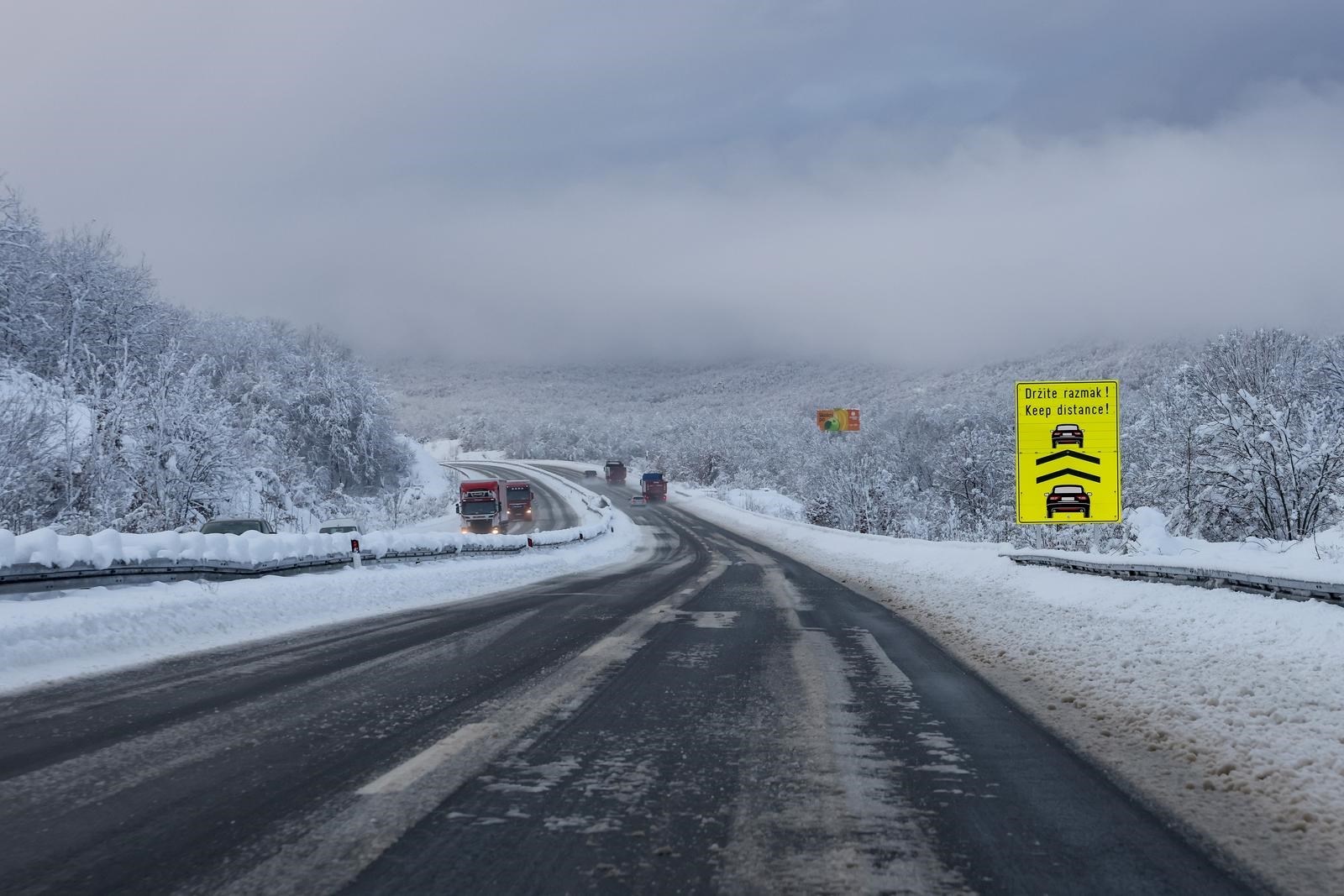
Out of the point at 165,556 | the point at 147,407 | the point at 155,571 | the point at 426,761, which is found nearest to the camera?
the point at 426,761

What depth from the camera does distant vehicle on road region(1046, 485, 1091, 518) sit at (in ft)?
59.3

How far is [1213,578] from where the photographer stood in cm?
980

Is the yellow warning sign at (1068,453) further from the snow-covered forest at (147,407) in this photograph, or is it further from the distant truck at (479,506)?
the distant truck at (479,506)

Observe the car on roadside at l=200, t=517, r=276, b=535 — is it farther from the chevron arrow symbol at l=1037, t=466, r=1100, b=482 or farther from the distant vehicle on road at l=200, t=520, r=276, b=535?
the chevron arrow symbol at l=1037, t=466, r=1100, b=482

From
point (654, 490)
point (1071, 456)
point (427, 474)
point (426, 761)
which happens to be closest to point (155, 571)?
point (426, 761)

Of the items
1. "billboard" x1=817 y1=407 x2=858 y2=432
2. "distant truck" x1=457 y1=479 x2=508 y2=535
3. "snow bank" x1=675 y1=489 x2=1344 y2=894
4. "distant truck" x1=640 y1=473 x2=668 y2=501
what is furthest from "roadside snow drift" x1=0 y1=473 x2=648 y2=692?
"billboard" x1=817 y1=407 x2=858 y2=432

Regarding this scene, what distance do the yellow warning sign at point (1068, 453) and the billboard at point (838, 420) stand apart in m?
85.9

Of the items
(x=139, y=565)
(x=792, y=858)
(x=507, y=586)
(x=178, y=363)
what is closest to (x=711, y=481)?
(x=178, y=363)

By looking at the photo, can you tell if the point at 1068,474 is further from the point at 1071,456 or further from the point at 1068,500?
the point at 1068,500

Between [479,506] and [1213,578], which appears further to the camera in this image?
[479,506]

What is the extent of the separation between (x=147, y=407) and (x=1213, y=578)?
34.6 meters

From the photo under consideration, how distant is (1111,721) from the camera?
221 inches

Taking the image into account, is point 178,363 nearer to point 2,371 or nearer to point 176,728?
point 2,371

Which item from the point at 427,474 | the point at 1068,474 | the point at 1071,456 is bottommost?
the point at 1068,474
